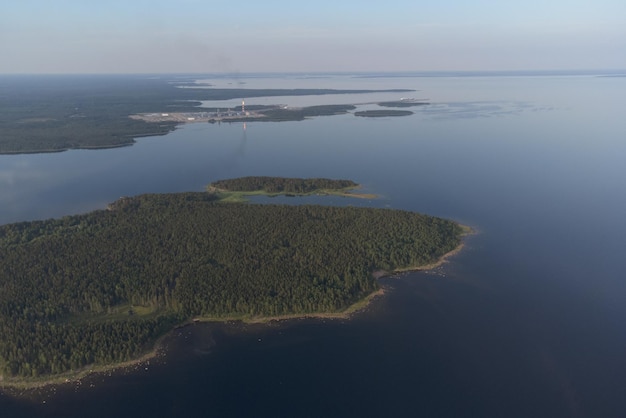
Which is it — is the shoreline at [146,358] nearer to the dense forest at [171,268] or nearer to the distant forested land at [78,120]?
the dense forest at [171,268]

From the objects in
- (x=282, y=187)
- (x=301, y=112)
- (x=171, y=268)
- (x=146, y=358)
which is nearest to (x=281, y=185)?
(x=282, y=187)

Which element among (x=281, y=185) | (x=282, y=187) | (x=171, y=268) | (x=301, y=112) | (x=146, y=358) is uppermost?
(x=301, y=112)

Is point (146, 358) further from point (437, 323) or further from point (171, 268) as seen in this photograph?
point (437, 323)

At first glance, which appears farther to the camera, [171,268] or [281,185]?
[281,185]

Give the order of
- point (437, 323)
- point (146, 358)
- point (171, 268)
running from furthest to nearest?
point (171, 268) < point (437, 323) < point (146, 358)

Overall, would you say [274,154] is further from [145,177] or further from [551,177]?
[551,177]

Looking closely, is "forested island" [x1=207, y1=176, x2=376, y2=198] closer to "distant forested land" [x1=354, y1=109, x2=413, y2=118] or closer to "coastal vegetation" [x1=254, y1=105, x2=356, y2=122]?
"coastal vegetation" [x1=254, y1=105, x2=356, y2=122]

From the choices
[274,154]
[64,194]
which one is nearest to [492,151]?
[274,154]
